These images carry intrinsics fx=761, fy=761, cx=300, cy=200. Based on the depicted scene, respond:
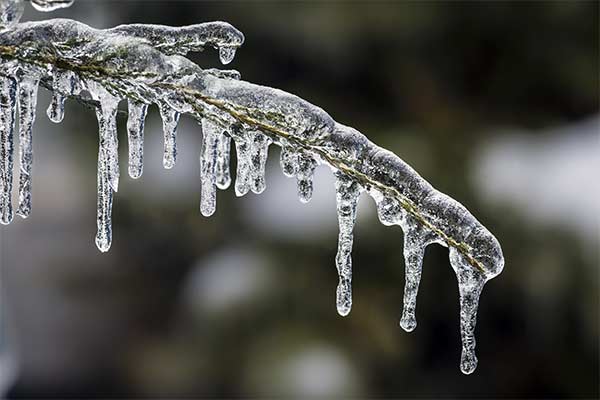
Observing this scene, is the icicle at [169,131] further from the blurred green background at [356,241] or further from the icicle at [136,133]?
the blurred green background at [356,241]

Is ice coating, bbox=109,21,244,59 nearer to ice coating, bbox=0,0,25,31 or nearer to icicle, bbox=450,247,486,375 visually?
ice coating, bbox=0,0,25,31

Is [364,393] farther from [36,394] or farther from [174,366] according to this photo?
[36,394]

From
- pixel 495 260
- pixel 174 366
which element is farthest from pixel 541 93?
pixel 495 260

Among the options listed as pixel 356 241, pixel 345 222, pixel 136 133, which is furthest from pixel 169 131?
pixel 356 241

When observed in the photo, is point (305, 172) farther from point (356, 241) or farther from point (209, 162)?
point (356, 241)

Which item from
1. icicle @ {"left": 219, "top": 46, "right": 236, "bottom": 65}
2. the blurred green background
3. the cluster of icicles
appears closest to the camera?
the cluster of icicles

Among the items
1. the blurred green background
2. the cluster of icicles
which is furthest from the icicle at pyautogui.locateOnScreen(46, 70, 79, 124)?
the blurred green background

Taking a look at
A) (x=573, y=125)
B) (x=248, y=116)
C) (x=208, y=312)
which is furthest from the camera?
(x=573, y=125)
